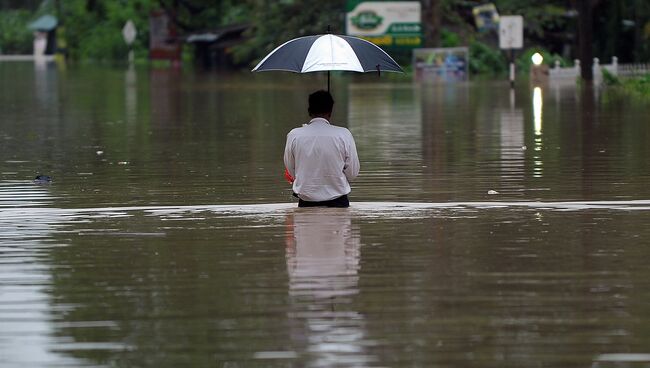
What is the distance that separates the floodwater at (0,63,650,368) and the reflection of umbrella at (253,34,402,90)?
1.24 meters

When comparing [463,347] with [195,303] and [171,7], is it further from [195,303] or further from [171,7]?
[171,7]

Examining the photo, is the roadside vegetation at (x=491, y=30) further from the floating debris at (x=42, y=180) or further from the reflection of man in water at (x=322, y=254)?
the reflection of man in water at (x=322, y=254)

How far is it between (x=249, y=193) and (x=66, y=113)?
20008mm

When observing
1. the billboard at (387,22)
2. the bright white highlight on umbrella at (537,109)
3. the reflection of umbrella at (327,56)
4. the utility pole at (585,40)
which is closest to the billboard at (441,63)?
the billboard at (387,22)

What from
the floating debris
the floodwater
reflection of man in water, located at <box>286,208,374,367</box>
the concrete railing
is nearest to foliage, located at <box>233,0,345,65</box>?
the concrete railing

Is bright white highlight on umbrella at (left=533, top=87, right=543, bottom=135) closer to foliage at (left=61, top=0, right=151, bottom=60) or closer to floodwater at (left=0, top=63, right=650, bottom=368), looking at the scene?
floodwater at (left=0, top=63, right=650, bottom=368)

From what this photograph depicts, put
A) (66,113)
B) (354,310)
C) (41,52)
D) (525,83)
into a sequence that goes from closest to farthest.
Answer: (354,310), (66,113), (525,83), (41,52)

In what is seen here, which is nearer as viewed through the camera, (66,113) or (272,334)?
(272,334)

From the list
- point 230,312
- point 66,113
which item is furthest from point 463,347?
point 66,113

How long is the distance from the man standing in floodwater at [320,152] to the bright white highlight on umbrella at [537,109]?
13.9 m

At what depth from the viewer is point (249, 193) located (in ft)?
55.5

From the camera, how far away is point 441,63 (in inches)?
2500

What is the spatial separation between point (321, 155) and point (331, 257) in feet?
6.91

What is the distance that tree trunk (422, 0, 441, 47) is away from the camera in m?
69.5
